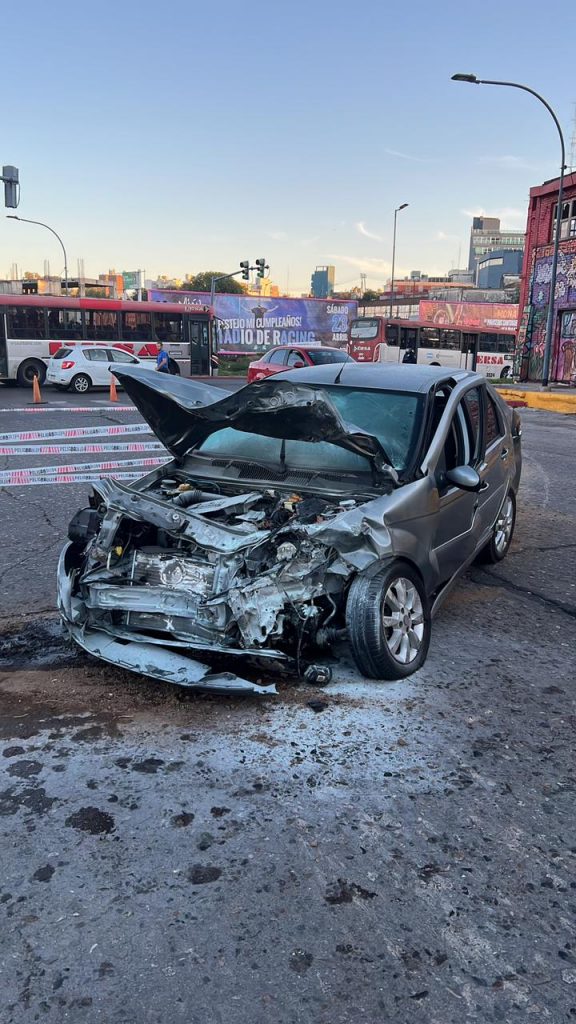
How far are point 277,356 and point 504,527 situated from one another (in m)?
16.3

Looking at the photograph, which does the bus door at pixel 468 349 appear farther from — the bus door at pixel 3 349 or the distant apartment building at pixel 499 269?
the distant apartment building at pixel 499 269

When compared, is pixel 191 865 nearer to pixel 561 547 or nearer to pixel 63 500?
pixel 561 547

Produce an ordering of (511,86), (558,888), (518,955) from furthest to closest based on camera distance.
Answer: (511,86)
(558,888)
(518,955)

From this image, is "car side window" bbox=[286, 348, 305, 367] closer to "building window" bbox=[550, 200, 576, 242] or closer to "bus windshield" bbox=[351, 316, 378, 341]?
"bus windshield" bbox=[351, 316, 378, 341]

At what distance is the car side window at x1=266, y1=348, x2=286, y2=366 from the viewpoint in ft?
71.2

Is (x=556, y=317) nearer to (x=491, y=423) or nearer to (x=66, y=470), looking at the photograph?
(x=66, y=470)

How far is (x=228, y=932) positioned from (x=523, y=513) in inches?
265

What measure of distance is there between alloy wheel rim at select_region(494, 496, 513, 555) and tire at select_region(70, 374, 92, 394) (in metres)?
20.9

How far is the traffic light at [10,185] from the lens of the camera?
75.0ft

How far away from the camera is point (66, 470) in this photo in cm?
1008

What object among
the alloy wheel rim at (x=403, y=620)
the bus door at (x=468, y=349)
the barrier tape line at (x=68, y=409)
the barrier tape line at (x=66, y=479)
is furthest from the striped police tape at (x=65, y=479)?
the bus door at (x=468, y=349)

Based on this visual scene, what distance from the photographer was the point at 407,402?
197 inches

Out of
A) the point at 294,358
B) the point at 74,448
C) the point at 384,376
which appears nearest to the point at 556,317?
the point at 294,358

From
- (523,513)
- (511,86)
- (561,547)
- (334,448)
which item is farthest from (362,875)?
(511,86)
